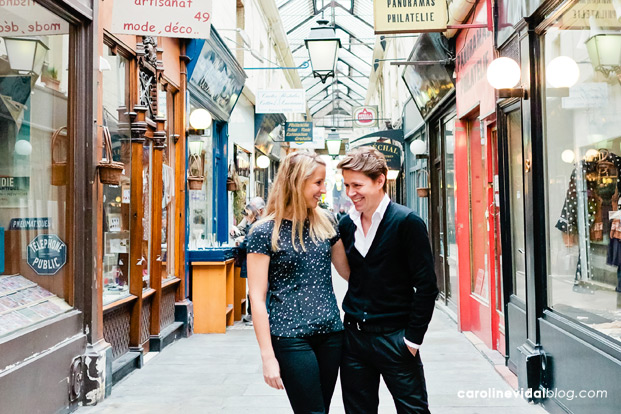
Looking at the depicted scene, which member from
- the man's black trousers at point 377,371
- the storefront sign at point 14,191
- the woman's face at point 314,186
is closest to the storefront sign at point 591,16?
the woman's face at point 314,186

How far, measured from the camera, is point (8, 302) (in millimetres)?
4020

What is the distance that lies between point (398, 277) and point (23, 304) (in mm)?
3058

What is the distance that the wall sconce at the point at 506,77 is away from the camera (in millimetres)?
4953

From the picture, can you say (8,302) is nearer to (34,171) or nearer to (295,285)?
(34,171)

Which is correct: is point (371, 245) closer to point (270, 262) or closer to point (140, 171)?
point (270, 262)

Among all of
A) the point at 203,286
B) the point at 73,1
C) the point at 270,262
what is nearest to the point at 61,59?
the point at 73,1

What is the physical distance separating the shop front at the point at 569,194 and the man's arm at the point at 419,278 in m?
1.76

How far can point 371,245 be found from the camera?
8.53 ft

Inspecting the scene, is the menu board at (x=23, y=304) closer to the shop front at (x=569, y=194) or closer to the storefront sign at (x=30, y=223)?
the storefront sign at (x=30, y=223)

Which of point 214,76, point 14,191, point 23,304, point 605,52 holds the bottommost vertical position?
point 23,304

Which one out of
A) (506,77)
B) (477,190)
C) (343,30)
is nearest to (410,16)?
(506,77)

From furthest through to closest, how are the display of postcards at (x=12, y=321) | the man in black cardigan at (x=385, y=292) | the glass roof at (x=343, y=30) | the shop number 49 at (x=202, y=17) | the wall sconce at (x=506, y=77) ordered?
the glass roof at (x=343, y=30), the shop number 49 at (x=202, y=17), the wall sconce at (x=506, y=77), the display of postcards at (x=12, y=321), the man in black cardigan at (x=385, y=292)

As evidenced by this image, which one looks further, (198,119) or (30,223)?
(198,119)

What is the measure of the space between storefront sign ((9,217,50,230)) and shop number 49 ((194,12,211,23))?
87.6 inches
